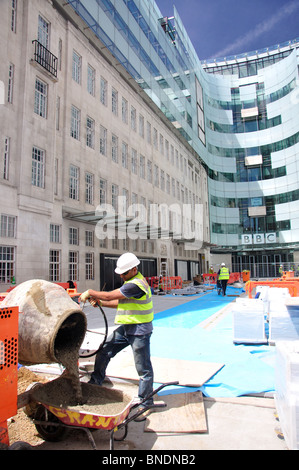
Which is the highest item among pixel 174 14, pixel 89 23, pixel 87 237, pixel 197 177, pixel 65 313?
pixel 174 14

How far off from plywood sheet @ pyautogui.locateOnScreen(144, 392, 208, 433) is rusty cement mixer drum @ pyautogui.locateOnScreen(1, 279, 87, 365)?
1459mm

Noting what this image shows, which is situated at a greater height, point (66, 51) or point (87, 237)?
point (66, 51)

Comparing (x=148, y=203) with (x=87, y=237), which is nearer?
(x=87, y=237)

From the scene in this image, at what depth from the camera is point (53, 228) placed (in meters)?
17.9

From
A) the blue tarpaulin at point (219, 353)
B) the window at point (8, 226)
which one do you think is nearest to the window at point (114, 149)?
the window at point (8, 226)

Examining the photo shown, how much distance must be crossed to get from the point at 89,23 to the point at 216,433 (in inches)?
999

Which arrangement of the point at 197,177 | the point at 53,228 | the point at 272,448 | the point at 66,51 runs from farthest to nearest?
1. the point at 197,177
2. the point at 66,51
3. the point at 53,228
4. the point at 272,448

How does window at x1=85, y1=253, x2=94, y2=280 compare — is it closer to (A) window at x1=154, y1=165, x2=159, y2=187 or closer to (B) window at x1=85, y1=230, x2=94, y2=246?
(B) window at x1=85, y1=230, x2=94, y2=246

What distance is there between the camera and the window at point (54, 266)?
17.6m

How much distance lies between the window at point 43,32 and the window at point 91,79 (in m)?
4.57

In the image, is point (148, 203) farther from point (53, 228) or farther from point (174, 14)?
point (174, 14)
